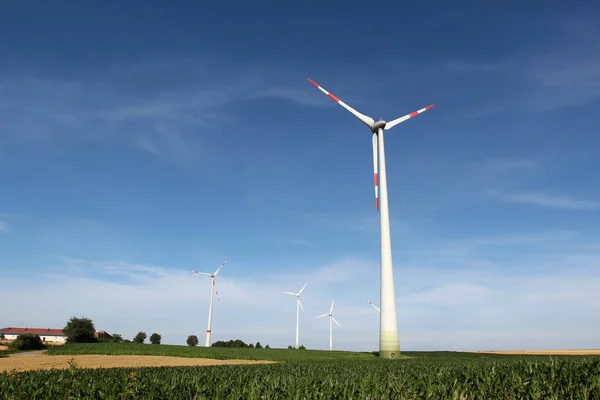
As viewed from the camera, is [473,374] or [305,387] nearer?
[305,387]

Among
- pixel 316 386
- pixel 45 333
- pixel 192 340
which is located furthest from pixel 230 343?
pixel 316 386

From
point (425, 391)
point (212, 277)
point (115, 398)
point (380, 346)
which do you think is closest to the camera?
point (115, 398)

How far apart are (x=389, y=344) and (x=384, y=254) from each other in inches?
453

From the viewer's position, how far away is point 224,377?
1645cm

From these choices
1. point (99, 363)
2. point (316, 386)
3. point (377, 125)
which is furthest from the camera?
point (377, 125)

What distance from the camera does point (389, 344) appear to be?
5794 centimetres

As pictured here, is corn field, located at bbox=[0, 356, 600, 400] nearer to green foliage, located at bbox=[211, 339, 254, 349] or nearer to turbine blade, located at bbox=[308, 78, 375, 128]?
turbine blade, located at bbox=[308, 78, 375, 128]

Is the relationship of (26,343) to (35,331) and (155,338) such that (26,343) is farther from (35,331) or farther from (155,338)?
(35,331)

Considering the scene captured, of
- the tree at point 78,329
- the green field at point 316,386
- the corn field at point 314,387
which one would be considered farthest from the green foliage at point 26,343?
the green field at point 316,386

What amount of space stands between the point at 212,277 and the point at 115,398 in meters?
93.7

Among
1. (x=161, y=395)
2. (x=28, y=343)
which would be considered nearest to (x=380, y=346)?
(x=161, y=395)

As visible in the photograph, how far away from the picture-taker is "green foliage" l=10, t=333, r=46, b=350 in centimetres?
8862

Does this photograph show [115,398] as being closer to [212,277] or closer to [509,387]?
[509,387]

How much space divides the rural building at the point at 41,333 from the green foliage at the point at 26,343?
93.3 m
